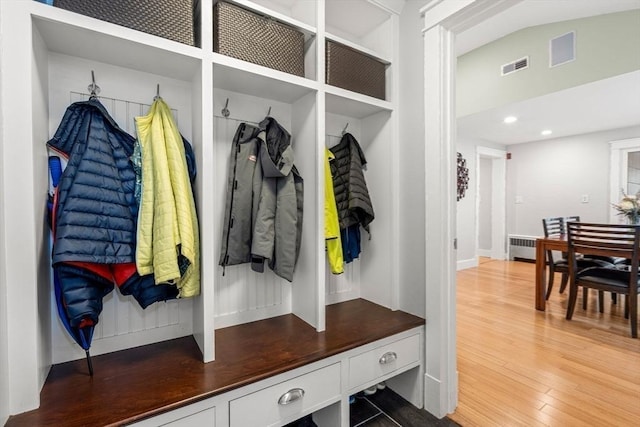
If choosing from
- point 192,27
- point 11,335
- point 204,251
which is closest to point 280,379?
point 204,251

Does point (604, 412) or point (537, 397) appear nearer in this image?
point (604, 412)

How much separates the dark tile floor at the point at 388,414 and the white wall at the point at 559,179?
5.00 meters

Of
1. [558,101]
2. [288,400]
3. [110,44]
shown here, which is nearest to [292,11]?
[110,44]

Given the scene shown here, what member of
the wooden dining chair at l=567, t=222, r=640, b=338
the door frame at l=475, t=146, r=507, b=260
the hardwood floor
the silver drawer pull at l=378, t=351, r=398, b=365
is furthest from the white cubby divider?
the door frame at l=475, t=146, r=507, b=260

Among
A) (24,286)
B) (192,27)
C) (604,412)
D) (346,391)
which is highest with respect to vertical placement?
(192,27)

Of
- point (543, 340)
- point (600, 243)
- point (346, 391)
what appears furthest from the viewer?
point (600, 243)

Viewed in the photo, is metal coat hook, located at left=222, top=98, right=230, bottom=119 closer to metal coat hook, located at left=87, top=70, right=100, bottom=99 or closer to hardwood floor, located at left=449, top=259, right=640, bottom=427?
metal coat hook, located at left=87, top=70, right=100, bottom=99

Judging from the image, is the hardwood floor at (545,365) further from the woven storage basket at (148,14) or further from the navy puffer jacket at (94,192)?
the woven storage basket at (148,14)

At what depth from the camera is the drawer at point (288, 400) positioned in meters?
1.10

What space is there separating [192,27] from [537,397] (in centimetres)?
258

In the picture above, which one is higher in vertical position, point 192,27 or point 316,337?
point 192,27

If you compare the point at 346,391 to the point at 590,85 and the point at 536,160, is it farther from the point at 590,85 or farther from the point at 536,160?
the point at 536,160

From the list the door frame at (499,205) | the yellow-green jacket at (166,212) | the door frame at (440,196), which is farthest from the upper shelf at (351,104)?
the door frame at (499,205)

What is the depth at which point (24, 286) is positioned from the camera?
0.93 meters
